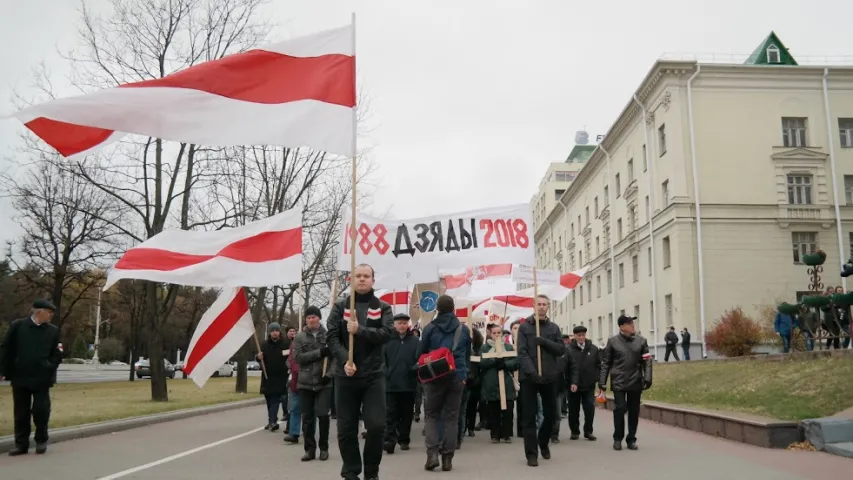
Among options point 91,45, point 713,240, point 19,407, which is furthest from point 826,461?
point 713,240

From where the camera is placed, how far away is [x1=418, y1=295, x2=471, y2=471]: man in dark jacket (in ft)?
28.9

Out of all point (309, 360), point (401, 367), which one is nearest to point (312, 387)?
point (309, 360)

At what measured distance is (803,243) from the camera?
4122 cm

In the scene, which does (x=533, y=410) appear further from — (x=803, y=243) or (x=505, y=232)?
(x=803, y=243)

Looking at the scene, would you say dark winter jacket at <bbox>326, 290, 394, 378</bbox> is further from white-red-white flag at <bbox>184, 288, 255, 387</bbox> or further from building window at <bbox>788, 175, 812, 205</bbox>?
building window at <bbox>788, 175, 812, 205</bbox>

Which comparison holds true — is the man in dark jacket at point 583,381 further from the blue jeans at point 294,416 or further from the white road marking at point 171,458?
the white road marking at point 171,458

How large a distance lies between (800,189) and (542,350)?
37598mm

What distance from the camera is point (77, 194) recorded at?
37.6 metres

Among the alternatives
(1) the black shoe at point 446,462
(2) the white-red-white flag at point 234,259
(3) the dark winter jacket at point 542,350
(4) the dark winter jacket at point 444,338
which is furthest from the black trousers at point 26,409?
(3) the dark winter jacket at point 542,350

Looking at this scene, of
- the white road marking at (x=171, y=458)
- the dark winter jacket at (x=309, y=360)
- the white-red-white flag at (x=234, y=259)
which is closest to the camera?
the white road marking at (x=171, y=458)

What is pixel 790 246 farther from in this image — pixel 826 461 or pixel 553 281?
pixel 826 461

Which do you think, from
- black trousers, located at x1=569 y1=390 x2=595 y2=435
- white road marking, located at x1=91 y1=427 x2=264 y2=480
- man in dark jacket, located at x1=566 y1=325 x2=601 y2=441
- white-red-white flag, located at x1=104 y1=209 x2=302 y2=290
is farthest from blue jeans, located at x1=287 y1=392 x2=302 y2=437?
black trousers, located at x1=569 y1=390 x2=595 y2=435

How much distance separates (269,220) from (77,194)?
2993cm

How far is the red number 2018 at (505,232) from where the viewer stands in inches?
510
